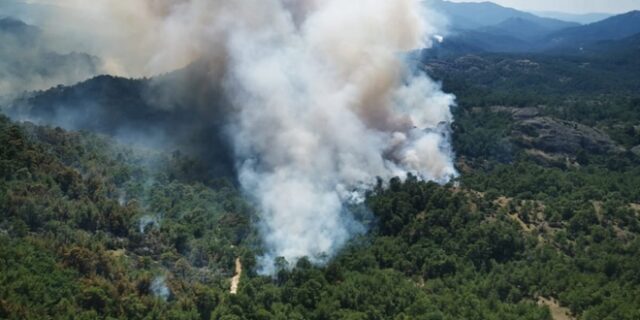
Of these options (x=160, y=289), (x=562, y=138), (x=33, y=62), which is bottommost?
(x=160, y=289)

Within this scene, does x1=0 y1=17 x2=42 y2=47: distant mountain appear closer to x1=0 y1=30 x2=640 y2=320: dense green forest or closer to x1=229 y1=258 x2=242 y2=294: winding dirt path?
x1=0 y1=30 x2=640 y2=320: dense green forest

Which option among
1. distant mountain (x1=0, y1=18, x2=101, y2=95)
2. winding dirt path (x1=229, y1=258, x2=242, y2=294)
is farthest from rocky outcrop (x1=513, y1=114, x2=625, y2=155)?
distant mountain (x1=0, y1=18, x2=101, y2=95)

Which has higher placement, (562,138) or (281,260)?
(562,138)

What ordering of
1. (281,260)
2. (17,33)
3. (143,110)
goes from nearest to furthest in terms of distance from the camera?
(281,260) < (143,110) < (17,33)

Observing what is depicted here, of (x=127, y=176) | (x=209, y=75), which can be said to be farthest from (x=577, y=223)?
(x=209, y=75)

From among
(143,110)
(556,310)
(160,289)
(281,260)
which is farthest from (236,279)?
(143,110)

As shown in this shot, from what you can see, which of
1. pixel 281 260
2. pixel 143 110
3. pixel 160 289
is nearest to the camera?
pixel 160 289

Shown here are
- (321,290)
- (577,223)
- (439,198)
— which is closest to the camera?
(321,290)

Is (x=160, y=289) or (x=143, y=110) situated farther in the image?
(x=143, y=110)

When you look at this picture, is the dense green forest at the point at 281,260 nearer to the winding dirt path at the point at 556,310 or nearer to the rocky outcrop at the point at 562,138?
the winding dirt path at the point at 556,310

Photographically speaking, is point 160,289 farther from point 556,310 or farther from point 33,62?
point 33,62

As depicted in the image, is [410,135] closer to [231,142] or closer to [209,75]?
[231,142]
